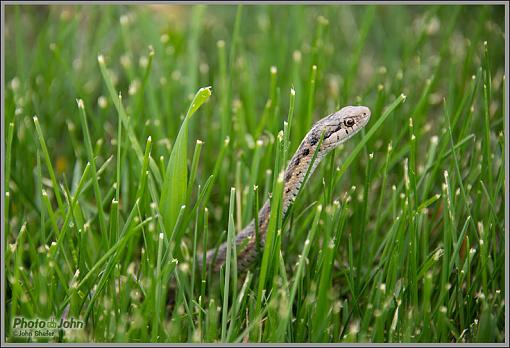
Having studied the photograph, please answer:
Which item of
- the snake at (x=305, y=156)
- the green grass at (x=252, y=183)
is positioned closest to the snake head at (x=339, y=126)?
the snake at (x=305, y=156)

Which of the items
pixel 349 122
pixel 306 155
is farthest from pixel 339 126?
pixel 306 155

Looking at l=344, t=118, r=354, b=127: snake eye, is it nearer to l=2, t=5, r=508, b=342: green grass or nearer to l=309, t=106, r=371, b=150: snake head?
l=309, t=106, r=371, b=150: snake head

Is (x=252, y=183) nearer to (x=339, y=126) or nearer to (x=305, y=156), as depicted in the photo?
(x=305, y=156)

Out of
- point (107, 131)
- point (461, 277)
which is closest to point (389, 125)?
point (461, 277)

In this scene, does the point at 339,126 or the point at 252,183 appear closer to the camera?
the point at 339,126

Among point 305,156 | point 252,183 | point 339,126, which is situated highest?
point 339,126

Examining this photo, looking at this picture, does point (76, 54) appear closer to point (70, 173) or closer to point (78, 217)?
point (70, 173)

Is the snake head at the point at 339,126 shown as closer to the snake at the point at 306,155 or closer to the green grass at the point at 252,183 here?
the snake at the point at 306,155
